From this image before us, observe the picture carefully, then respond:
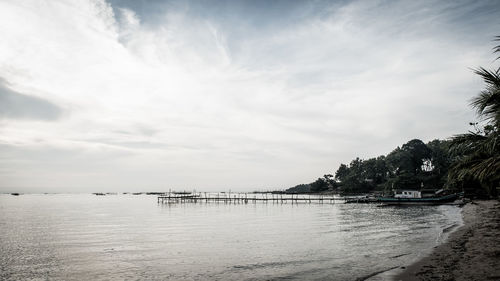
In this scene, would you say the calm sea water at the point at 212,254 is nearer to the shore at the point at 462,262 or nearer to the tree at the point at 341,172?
the shore at the point at 462,262

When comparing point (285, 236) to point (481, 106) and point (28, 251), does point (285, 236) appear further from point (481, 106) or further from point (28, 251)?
point (481, 106)

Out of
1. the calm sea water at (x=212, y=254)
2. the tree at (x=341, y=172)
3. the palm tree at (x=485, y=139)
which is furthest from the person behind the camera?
→ the tree at (x=341, y=172)

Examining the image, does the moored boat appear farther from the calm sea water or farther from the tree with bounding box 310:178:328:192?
the tree with bounding box 310:178:328:192

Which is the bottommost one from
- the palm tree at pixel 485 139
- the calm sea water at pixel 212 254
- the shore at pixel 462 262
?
the calm sea water at pixel 212 254

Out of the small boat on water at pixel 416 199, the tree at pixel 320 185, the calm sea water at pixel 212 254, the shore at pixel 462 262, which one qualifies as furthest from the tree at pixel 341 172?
the shore at pixel 462 262

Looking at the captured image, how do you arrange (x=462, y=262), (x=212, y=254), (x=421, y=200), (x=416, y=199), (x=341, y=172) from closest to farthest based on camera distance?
(x=462, y=262) < (x=212, y=254) < (x=421, y=200) < (x=416, y=199) < (x=341, y=172)

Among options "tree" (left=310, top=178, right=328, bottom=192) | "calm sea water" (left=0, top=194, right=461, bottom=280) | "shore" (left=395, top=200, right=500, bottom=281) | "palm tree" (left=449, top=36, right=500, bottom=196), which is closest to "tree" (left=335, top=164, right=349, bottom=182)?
"tree" (left=310, top=178, right=328, bottom=192)

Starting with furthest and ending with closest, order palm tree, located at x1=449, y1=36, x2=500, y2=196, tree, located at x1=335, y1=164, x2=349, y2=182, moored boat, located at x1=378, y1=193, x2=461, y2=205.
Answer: tree, located at x1=335, y1=164, x2=349, y2=182 < moored boat, located at x1=378, y1=193, x2=461, y2=205 < palm tree, located at x1=449, y1=36, x2=500, y2=196

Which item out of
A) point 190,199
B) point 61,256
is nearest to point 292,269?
point 61,256

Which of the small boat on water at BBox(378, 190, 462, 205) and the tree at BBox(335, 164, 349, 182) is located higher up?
the tree at BBox(335, 164, 349, 182)

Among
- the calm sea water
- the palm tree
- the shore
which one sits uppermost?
the palm tree

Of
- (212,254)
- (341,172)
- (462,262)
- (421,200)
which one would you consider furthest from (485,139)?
(341,172)

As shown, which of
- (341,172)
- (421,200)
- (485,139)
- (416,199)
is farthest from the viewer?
(341,172)

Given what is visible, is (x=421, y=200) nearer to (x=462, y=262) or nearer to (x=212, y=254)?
(x=462, y=262)
